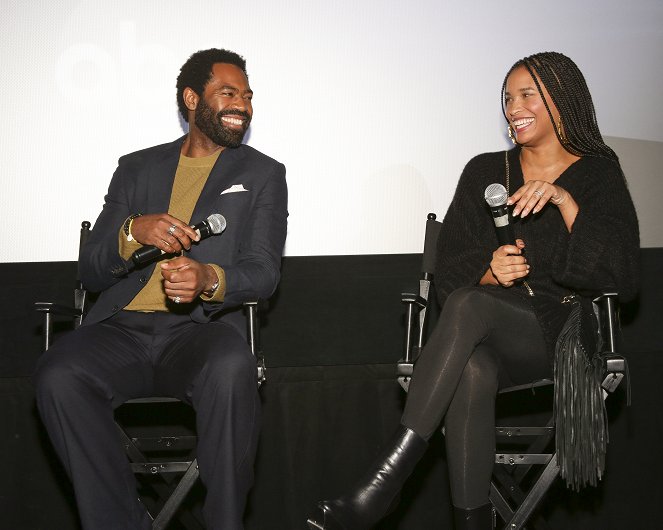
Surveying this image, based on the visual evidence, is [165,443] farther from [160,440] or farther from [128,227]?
[128,227]

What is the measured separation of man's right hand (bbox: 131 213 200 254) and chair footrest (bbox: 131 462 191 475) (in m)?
0.61

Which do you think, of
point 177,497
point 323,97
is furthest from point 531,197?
point 177,497

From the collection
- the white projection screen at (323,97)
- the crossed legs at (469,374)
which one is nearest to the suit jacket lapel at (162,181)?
the white projection screen at (323,97)

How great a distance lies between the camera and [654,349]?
3.10 m

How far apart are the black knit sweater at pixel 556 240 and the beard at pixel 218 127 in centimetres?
76

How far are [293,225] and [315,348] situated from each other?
0.48 m

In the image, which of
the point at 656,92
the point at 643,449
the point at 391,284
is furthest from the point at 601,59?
the point at 643,449

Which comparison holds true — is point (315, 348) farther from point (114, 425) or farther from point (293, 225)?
point (114, 425)

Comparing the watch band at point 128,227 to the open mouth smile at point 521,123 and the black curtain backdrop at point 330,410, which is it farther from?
the open mouth smile at point 521,123

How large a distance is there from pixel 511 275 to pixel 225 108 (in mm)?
1155

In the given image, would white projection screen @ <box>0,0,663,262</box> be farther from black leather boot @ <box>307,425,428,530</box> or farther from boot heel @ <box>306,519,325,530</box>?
boot heel @ <box>306,519,325,530</box>

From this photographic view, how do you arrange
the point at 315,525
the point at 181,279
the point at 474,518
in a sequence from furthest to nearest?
the point at 181,279 < the point at 474,518 < the point at 315,525

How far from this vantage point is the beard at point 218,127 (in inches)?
113

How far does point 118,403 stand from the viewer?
7.89ft
